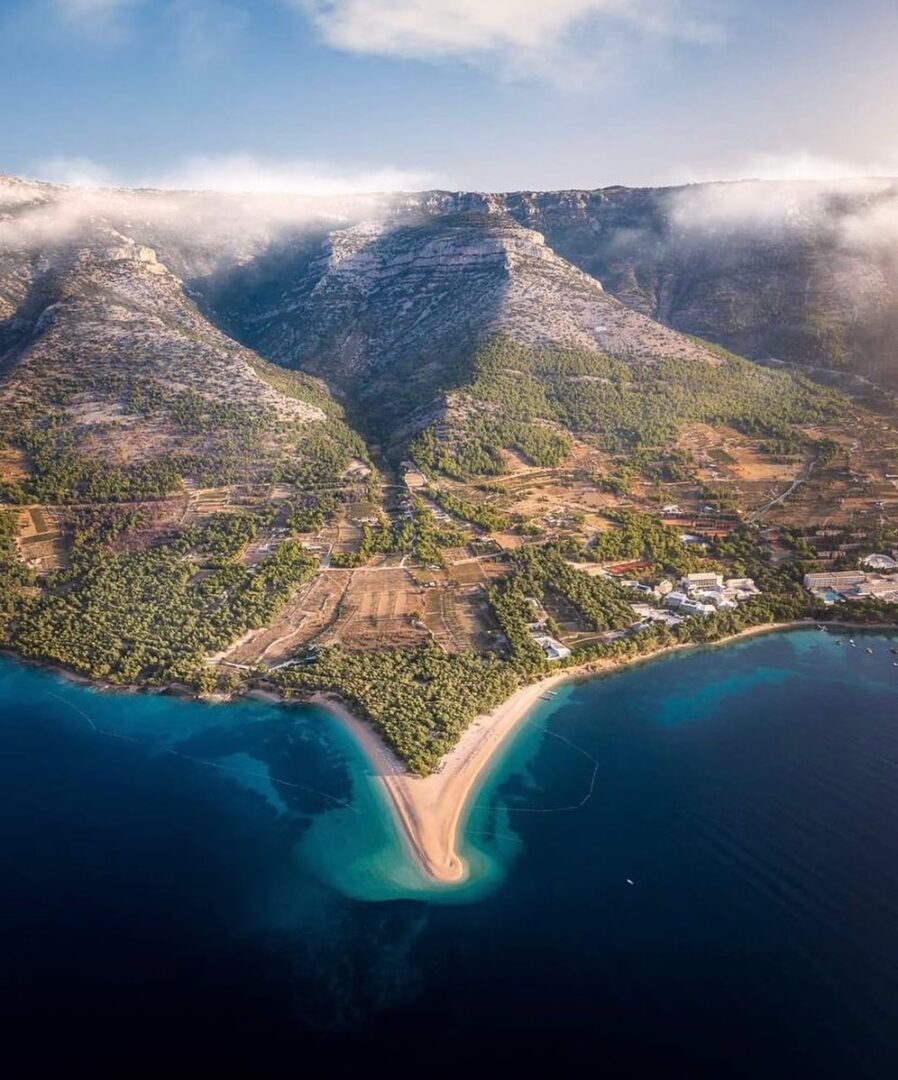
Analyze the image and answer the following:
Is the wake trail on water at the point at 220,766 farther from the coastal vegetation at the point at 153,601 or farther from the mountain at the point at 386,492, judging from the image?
the coastal vegetation at the point at 153,601

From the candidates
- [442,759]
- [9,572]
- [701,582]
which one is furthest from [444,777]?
[9,572]

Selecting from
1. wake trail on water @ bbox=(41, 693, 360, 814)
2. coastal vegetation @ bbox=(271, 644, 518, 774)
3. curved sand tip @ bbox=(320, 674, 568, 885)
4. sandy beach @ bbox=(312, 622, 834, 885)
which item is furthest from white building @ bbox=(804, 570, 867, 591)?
wake trail on water @ bbox=(41, 693, 360, 814)

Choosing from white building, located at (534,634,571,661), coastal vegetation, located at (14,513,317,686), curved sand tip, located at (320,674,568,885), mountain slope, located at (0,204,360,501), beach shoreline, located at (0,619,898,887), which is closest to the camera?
curved sand tip, located at (320,674,568,885)

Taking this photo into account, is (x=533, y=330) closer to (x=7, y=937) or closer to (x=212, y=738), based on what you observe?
(x=212, y=738)

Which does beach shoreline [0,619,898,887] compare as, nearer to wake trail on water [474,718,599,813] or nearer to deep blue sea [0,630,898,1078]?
deep blue sea [0,630,898,1078]

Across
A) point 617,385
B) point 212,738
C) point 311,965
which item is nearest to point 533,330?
point 617,385
